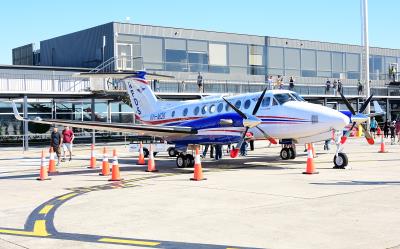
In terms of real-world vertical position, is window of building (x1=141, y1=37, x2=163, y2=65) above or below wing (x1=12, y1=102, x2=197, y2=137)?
above

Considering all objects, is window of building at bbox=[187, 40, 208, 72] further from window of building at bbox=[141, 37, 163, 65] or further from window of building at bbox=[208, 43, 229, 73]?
window of building at bbox=[141, 37, 163, 65]

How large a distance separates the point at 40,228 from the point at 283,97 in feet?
42.6

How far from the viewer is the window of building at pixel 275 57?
5303cm

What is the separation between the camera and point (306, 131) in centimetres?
1955

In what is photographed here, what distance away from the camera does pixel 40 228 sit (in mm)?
9281

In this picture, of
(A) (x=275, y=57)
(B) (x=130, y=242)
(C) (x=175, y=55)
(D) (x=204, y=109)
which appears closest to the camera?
(B) (x=130, y=242)

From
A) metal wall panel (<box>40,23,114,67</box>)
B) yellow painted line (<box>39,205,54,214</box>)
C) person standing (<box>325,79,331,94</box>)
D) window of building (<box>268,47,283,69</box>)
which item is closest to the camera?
yellow painted line (<box>39,205,54,214</box>)

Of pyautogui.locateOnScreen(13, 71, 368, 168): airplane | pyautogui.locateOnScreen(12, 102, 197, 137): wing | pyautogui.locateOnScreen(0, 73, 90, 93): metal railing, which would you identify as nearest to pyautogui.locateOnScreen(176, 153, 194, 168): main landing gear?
pyautogui.locateOnScreen(13, 71, 368, 168): airplane

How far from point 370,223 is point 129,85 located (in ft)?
66.6

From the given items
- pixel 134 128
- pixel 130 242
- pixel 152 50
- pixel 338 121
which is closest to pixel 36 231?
pixel 130 242

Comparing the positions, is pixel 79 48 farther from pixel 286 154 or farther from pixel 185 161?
pixel 185 161

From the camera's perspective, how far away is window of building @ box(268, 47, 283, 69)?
174 ft

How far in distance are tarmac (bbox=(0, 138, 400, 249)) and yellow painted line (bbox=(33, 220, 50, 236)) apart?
17 millimetres

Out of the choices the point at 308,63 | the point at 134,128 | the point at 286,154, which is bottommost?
the point at 286,154
